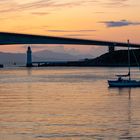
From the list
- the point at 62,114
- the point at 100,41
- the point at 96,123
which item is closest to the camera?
the point at 96,123

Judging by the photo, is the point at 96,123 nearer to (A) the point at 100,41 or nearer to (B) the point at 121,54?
(A) the point at 100,41

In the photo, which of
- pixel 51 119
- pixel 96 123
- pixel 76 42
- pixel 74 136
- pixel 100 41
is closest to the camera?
pixel 74 136

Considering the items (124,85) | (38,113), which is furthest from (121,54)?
(38,113)

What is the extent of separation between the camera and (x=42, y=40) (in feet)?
293

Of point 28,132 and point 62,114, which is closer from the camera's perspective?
point 28,132

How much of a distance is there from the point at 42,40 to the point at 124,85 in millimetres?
36125

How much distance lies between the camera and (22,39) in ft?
277

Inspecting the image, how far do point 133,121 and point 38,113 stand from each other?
557cm

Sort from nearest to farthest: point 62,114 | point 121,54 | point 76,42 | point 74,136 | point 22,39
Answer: point 74,136 → point 62,114 → point 22,39 → point 76,42 → point 121,54

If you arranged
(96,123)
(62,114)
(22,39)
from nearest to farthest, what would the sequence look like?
(96,123) < (62,114) < (22,39)

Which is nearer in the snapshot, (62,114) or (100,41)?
(62,114)

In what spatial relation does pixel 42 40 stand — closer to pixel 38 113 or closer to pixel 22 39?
pixel 22 39

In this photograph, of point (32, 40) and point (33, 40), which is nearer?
point (32, 40)

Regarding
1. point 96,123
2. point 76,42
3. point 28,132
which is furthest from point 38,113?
point 76,42
